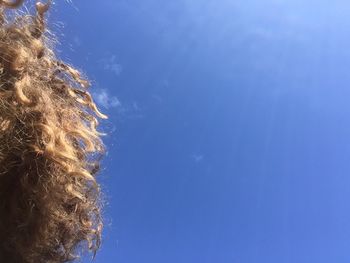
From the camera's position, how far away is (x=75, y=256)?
2438 millimetres

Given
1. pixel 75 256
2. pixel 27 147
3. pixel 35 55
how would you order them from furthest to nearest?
pixel 75 256, pixel 35 55, pixel 27 147

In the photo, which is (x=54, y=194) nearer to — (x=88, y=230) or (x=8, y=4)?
(x=88, y=230)

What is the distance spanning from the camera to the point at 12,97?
2.00m

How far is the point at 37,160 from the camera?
202 cm

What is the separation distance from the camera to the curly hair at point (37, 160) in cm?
201

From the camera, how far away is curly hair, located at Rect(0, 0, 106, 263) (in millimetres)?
2010

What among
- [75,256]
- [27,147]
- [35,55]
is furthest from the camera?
[75,256]

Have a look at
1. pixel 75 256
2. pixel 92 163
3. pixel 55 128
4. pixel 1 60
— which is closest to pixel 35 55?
pixel 1 60

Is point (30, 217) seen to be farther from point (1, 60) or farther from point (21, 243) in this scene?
point (1, 60)

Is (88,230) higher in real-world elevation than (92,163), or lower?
lower

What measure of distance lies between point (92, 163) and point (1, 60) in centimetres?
65

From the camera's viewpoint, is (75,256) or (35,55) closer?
(35,55)

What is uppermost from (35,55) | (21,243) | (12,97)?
(35,55)

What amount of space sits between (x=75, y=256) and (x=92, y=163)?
1.53 feet
